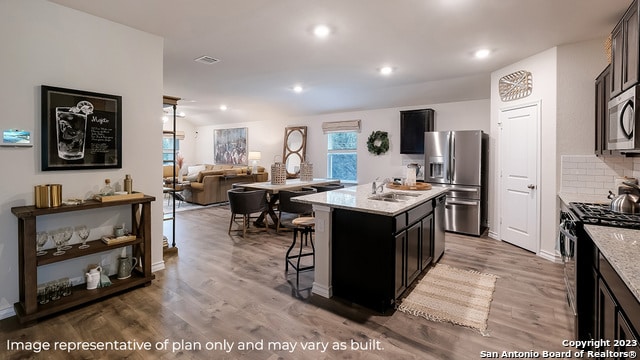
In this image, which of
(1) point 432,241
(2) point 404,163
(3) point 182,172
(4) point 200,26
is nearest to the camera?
(4) point 200,26

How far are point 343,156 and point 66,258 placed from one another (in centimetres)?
605

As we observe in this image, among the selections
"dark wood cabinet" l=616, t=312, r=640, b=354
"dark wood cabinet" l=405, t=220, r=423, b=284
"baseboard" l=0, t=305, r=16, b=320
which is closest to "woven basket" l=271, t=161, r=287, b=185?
"dark wood cabinet" l=405, t=220, r=423, b=284

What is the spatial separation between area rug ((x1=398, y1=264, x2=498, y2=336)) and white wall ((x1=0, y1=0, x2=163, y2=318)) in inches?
108

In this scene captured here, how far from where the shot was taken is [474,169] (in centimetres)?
482

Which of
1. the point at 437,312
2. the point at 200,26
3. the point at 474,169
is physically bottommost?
the point at 437,312

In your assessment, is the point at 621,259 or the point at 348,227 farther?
the point at 348,227

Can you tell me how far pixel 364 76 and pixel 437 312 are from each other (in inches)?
146

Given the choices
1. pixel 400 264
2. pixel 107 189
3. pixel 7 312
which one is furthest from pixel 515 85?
pixel 7 312

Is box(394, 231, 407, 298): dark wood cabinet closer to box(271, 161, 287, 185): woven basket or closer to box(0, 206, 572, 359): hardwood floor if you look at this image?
box(0, 206, 572, 359): hardwood floor

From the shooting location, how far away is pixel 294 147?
334 inches

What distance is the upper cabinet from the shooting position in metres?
2.00

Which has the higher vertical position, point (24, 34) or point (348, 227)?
point (24, 34)

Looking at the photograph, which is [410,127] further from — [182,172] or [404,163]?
[182,172]

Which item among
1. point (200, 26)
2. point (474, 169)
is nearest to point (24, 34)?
point (200, 26)
